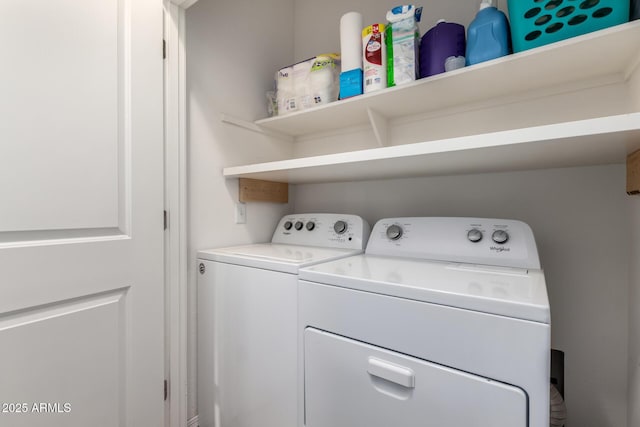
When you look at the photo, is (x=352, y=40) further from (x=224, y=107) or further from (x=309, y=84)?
(x=224, y=107)

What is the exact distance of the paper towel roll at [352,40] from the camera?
137 cm

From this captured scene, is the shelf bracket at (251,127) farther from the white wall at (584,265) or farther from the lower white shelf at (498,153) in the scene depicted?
the white wall at (584,265)

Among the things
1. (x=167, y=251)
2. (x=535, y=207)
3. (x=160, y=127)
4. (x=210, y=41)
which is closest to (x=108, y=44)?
(x=160, y=127)

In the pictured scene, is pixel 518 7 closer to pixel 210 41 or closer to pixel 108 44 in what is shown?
pixel 210 41

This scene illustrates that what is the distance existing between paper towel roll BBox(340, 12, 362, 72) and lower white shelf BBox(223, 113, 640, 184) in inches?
20.2

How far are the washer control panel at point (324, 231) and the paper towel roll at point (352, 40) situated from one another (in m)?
0.74

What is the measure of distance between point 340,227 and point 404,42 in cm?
88

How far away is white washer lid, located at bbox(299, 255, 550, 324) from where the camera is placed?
0.68 m

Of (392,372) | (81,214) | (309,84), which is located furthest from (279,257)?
(309,84)

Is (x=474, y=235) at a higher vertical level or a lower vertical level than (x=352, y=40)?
lower

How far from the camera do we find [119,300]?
1.15 metres

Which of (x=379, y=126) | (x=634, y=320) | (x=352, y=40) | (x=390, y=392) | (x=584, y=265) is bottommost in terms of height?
(x=390, y=392)

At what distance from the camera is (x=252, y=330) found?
1.17 meters

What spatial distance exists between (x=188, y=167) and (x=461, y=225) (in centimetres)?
127
